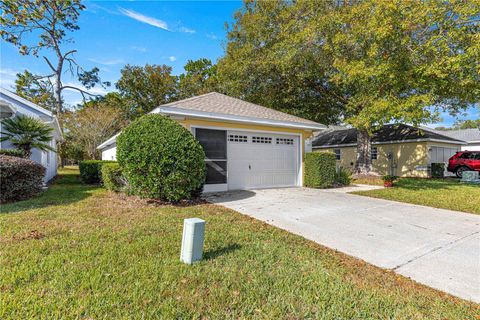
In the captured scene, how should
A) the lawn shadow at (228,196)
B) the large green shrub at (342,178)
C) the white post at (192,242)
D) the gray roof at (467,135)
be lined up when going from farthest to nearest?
the gray roof at (467,135) < the large green shrub at (342,178) < the lawn shadow at (228,196) < the white post at (192,242)

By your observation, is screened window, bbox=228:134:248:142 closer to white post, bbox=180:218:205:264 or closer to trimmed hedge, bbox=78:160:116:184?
white post, bbox=180:218:205:264

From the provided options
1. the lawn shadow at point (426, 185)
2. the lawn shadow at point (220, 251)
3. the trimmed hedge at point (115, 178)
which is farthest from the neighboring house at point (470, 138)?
the trimmed hedge at point (115, 178)

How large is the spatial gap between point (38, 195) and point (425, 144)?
21441 millimetres

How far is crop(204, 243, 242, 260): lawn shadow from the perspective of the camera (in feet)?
11.1

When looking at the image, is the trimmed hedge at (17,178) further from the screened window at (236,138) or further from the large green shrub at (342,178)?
the large green shrub at (342,178)

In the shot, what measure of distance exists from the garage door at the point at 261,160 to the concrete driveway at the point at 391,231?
1589 mm

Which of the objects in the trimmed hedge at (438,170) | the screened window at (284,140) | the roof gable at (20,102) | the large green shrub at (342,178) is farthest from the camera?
the trimmed hedge at (438,170)

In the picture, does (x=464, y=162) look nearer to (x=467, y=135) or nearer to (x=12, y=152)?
(x=467, y=135)

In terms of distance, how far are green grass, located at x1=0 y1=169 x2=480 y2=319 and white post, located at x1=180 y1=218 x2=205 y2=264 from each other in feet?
0.42

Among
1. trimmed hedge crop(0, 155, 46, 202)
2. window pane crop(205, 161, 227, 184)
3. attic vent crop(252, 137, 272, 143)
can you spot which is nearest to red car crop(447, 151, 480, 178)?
attic vent crop(252, 137, 272, 143)

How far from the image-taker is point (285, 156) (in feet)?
34.7

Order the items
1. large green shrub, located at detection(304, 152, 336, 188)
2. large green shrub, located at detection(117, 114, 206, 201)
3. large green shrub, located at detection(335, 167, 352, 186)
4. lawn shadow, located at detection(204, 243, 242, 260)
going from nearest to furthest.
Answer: lawn shadow, located at detection(204, 243, 242, 260) < large green shrub, located at detection(117, 114, 206, 201) < large green shrub, located at detection(304, 152, 336, 188) < large green shrub, located at detection(335, 167, 352, 186)

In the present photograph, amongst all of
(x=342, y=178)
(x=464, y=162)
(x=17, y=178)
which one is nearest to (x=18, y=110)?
(x=17, y=178)

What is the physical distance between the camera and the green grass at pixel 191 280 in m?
2.28
